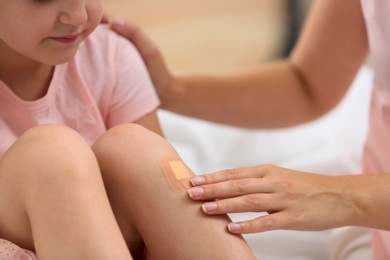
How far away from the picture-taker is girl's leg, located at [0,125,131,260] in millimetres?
966

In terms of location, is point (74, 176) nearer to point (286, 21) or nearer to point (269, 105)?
point (269, 105)

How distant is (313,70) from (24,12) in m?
0.78

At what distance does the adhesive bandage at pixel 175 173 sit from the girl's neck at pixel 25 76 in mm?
306

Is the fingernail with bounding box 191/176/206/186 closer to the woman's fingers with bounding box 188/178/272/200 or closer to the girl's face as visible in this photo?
the woman's fingers with bounding box 188/178/272/200

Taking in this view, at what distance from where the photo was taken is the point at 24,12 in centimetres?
113

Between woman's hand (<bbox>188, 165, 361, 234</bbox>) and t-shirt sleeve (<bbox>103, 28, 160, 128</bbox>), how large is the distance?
0.94 ft

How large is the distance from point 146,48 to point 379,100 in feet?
1.54

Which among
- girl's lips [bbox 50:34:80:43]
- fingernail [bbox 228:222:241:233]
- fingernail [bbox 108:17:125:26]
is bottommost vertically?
fingernail [bbox 228:222:241:233]

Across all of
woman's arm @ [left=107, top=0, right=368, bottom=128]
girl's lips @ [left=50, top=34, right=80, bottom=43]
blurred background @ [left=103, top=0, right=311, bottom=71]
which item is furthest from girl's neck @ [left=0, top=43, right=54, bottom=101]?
blurred background @ [left=103, top=0, right=311, bottom=71]

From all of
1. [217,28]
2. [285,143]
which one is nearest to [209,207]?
[285,143]

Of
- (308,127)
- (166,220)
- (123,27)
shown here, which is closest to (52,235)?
(166,220)

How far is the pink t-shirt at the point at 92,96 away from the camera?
126 centimetres

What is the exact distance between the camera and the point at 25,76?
1.29 meters

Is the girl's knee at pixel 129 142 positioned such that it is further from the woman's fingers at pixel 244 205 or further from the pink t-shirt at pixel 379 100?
the pink t-shirt at pixel 379 100
